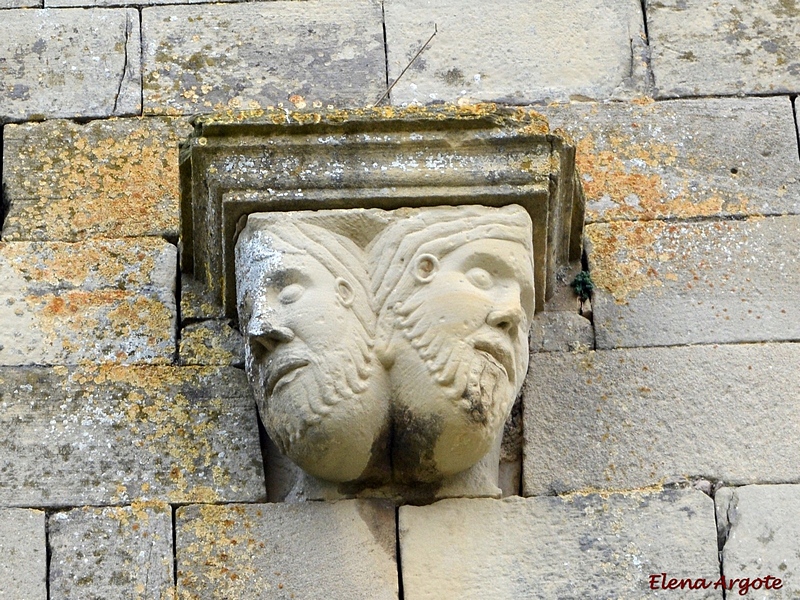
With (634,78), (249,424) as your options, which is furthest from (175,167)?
(634,78)

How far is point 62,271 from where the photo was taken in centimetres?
462

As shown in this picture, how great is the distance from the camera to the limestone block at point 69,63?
5.02 metres

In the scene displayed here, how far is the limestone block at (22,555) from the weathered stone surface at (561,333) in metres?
1.32

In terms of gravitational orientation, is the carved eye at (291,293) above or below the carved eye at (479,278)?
below

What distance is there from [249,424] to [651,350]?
3.41 feet

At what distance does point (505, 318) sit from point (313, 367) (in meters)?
0.45

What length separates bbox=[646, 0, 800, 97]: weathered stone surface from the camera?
16.7ft

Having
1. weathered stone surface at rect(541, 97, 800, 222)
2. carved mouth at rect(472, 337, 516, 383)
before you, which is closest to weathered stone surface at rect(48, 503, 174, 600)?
carved mouth at rect(472, 337, 516, 383)

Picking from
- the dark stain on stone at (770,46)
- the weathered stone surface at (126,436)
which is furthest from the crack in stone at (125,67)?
the dark stain on stone at (770,46)

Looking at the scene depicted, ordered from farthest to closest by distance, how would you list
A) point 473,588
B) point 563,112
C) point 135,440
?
point 563,112, point 135,440, point 473,588

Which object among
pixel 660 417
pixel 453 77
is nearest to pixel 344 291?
pixel 660 417

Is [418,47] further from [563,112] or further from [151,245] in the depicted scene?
[151,245]

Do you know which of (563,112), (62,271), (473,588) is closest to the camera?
(473,588)

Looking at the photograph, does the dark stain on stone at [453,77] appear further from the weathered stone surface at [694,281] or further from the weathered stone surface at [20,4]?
the weathered stone surface at [20,4]
